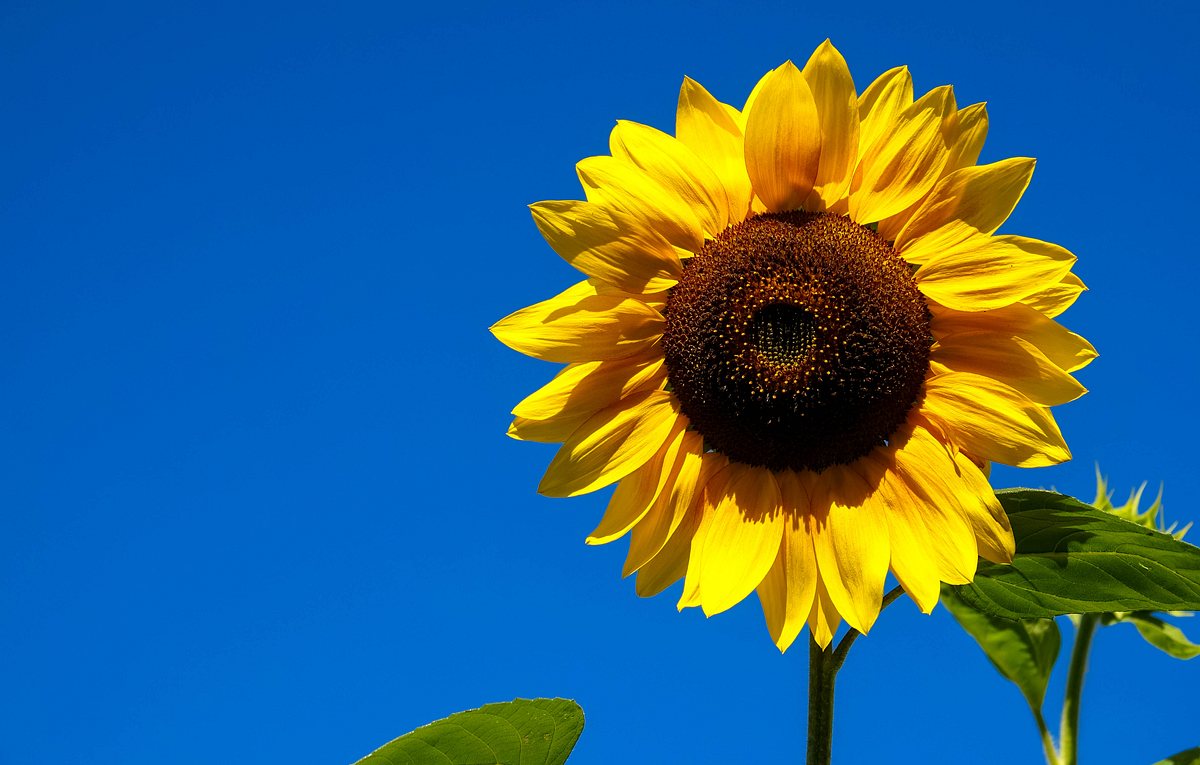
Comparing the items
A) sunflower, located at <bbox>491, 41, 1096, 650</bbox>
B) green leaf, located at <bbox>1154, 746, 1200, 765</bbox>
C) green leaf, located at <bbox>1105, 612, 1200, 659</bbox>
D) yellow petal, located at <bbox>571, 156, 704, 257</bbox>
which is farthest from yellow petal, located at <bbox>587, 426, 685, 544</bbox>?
green leaf, located at <bbox>1105, 612, 1200, 659</bbox>

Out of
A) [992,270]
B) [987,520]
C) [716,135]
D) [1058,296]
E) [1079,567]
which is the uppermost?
[716,135]

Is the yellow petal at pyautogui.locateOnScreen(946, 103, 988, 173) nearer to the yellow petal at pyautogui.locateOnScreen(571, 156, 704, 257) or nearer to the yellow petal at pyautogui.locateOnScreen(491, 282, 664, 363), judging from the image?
the yellow petal at pyautogui.locateOnScreen(571, 156, 704, 257)

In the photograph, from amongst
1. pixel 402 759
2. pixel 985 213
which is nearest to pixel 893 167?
pixel 985 213

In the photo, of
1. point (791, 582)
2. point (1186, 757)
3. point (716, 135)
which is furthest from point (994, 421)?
point (1186, 757)

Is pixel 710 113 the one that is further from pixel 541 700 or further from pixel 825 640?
pixel 541 700

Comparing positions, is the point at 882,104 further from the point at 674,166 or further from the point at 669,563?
the point at 669,563
